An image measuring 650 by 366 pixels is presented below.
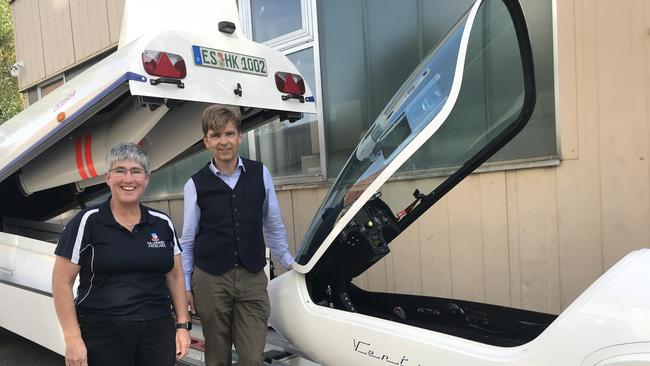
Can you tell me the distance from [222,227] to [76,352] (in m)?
0.81

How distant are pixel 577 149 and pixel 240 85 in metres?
2.33

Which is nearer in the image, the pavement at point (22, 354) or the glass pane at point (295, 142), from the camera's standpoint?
the pavement at point (22, 354)

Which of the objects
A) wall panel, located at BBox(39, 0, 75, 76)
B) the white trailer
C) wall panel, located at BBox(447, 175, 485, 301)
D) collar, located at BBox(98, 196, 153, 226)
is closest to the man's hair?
→ collar, located at BBox(98, 196, 153, 226)

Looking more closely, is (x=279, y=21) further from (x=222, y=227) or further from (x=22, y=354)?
(x=22, y=354)

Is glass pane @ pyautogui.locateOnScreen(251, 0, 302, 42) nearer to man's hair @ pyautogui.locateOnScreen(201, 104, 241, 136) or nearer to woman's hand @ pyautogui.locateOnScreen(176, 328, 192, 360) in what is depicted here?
man's hair @ pyautogui.locateOnScreen(201, 104, 241, 136)

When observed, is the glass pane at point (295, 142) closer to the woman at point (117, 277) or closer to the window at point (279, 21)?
the window at point (279, 21)

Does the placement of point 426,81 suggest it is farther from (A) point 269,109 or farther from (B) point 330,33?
(B) point 330,33

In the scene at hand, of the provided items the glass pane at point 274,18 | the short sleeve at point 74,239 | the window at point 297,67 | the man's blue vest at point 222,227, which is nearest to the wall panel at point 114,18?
the window at point 297,67

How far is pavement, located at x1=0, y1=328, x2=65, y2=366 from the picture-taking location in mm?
4488

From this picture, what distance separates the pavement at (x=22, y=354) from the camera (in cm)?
→ 449

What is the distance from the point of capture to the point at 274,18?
224 inches

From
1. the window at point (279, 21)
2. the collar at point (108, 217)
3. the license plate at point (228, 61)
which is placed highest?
the window at point (279, 21)

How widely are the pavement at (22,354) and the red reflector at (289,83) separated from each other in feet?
10.3

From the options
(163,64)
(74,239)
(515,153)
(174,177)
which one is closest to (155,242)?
(74,239)
